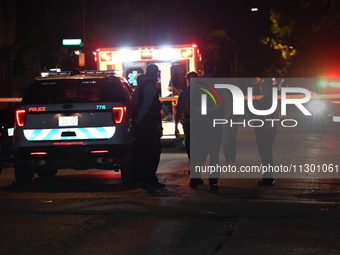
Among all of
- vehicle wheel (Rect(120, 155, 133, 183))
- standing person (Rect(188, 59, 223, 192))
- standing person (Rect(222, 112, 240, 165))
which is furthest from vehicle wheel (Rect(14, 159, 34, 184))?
standing person (Rect(222, 112, 240, 165))

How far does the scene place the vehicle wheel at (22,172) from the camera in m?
12.2

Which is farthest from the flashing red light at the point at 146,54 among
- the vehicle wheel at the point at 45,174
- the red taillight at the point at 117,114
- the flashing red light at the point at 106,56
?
the red taillight at the point at 117,114

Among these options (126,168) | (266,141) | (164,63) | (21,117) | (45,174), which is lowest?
(45,174)

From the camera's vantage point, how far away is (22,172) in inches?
484

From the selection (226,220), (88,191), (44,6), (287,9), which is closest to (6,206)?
(88,191)

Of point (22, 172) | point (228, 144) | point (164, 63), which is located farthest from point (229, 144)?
point (164, 63)

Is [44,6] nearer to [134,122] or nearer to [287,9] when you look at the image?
[287,9]

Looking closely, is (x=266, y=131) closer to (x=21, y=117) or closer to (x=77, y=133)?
(x=77, y=133)

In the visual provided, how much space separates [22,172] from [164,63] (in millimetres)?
7882

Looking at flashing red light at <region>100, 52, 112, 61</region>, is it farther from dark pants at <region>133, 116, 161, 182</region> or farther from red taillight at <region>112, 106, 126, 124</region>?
red taillight at <region>112, 106, 126, 124</region>

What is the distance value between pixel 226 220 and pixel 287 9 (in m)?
30.7

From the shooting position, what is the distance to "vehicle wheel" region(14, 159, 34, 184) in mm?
12197

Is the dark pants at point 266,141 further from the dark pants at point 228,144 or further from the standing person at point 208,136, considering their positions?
the dark pants at point 228,144

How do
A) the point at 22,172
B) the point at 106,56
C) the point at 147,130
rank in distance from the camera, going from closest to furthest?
the point at 22,172 → the point at 147,130 → the point at 106,56
